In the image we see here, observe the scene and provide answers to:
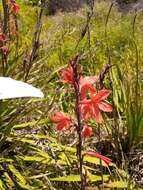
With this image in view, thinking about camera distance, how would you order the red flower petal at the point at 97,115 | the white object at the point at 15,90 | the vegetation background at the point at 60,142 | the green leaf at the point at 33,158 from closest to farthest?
the white object at the point at 15,90, the red flower petal at the point at 97,115, the vegetation background at the point at 60,142, the green leaf at the point at 33,158

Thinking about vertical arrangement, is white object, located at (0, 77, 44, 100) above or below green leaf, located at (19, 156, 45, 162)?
above

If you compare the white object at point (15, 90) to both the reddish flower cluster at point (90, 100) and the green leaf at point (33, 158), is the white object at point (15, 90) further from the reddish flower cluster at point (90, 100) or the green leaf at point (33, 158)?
the green leaf at point (33, 158)

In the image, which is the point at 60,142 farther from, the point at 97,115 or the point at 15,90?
the point at 15,90

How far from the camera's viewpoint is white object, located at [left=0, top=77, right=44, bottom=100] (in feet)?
3.02

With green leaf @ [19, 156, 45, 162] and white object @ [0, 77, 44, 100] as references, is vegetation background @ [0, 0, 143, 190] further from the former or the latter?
white object @ [0, 77, 44, 100]

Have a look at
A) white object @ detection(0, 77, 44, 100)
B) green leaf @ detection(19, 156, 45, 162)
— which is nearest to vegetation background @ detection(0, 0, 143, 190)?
green leaf @ detection(19, 156, 45, 162)

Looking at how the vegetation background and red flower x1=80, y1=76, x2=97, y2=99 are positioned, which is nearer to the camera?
red flower x1=80, y1=76, x2=97, y2=99

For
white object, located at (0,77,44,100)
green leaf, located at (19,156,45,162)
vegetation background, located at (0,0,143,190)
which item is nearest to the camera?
white object, located at (0,77,44,100)

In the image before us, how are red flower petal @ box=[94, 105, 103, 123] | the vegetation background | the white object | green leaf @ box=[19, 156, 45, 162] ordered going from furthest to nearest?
1. green leaf @ box=[19, 156, 45, 162]
2. the vegetation background
3. red flower petal @ box=[94, 105, 103, 123]
4. the white object

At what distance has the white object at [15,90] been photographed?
0.92 metres

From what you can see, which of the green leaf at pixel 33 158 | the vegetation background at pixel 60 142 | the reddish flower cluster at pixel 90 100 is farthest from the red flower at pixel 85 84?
the green leaf at pixel 33 158

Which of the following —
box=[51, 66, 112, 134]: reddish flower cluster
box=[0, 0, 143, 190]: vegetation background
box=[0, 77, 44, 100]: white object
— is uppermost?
box=[0, 77, 44, 100]: white object

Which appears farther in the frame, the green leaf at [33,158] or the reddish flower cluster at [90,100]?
the green leaf at [33,158]

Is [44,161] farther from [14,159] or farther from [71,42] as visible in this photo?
[71,42]
